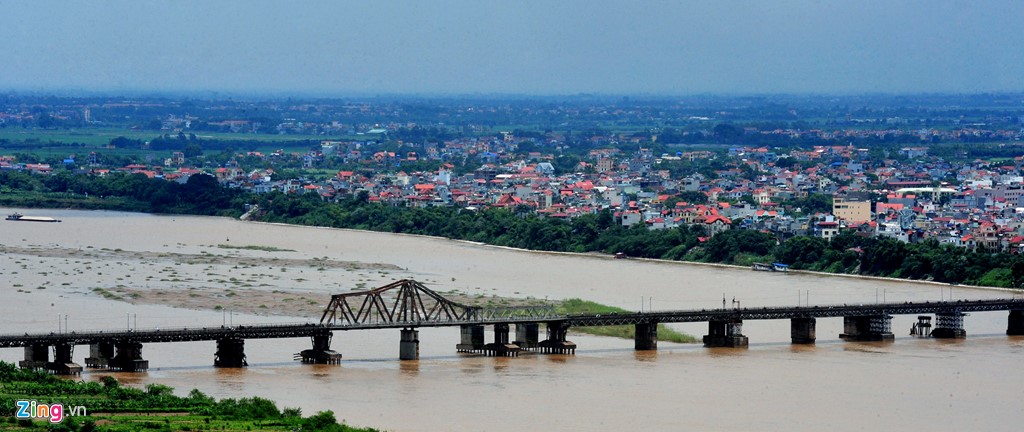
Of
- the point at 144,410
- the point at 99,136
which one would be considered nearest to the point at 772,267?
the point at 144,410

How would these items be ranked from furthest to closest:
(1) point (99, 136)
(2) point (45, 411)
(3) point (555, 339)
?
(1) point (99, 136), (3) point (555, 339), (2) point (45, 411)

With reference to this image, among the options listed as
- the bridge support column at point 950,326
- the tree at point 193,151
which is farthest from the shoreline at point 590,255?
the tree at point 193,151

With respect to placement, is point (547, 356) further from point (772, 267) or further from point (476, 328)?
point (772, 267)

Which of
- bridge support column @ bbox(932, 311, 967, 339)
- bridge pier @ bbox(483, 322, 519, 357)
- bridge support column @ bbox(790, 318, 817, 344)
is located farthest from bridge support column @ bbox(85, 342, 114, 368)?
bridge support column @ bbox(932, 311, 967, 339)

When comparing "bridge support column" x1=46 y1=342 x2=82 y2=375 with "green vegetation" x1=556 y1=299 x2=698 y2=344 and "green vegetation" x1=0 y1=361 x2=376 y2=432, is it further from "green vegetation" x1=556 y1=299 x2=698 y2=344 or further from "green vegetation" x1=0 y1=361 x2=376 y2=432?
"green vegetation" x1=556 y1=299 x2=698 y2=344

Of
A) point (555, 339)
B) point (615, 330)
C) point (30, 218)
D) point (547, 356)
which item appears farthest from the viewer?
point (30, 218)

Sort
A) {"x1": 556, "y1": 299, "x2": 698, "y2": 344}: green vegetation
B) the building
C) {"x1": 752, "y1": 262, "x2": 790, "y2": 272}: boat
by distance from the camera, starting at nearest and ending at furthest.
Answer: {"x1": 556, "y1": 299, "x2": 698, "y2": 344}: green vegetation < {"x1": 752, "y1": 262, "x2": 790, "y2": 272}: boat < the building

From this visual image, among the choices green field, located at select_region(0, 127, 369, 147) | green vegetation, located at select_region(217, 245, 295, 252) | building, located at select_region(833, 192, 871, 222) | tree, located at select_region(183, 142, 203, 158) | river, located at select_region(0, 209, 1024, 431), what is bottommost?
river, located at select_region(0, 209, 1024, 431)
